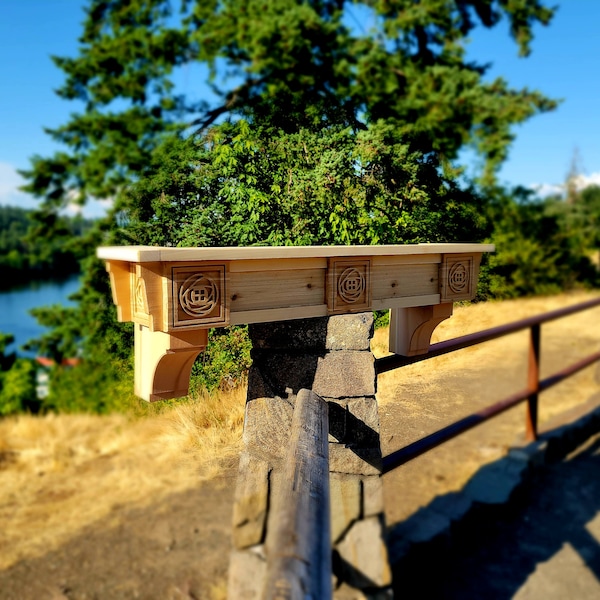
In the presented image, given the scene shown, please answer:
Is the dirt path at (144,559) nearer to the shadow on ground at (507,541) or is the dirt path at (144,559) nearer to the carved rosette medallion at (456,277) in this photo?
the shadow on ground at (507,541)

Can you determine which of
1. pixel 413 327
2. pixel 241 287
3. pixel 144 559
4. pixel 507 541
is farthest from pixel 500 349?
pixel 241 287

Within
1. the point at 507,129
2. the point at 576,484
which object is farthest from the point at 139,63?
the point at 576,484

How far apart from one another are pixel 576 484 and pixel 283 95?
6.96 ft

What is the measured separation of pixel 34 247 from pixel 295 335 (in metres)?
0.49

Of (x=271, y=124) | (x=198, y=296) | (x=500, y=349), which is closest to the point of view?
(x=198, y=296)

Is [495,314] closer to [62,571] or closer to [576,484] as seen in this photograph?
[576,484]

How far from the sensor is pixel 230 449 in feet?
3.56

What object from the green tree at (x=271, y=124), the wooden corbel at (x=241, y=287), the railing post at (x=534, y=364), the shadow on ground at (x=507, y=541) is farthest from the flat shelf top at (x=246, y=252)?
the railing post at (x=534, y=364)

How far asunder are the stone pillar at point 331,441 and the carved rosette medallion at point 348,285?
12cm

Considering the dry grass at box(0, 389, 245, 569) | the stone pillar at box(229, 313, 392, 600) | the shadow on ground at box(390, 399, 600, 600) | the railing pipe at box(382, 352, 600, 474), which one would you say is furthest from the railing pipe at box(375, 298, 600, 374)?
the shadow on ground at box(390, 399, 600, 600)

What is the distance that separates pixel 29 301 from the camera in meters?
0.97

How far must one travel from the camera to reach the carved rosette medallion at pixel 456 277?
1138 millimetres

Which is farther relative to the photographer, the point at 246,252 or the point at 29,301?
the point at 29,301

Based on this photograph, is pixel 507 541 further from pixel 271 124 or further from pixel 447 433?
pixel 271 124
